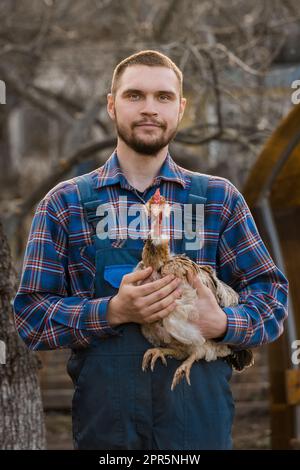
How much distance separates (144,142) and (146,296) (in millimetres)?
591

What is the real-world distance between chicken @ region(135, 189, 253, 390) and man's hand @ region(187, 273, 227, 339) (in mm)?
19

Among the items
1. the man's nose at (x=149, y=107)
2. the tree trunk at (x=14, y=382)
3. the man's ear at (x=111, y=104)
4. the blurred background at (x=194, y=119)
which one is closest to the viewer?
the man's nose at (x=149, y=107)

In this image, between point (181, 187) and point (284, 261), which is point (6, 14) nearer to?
point (284, 261)

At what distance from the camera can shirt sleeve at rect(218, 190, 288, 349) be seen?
274 cm

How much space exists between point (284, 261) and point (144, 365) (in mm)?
3688

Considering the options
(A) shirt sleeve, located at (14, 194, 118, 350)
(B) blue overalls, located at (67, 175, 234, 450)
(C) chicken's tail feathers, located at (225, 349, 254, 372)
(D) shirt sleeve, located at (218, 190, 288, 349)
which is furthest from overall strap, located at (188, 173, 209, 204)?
(C) chicken's tail feathers, located at (225, 349, 254, 372)

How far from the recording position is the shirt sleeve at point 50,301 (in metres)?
2.66

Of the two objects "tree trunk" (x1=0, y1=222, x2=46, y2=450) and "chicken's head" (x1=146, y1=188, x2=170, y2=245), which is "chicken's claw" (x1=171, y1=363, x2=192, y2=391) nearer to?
"chicken's head" (x1=146, y1=188, x2=170, y2=245)

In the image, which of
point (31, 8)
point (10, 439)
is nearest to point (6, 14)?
point (31, 8)

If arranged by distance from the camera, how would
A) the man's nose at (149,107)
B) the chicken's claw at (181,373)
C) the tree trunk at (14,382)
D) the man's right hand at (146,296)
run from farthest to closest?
1. the tree trunk at (14,382)
2. the man's nose at (149,107)
3. the chicken's claw at (181,373)
4. the man's right hand at (146,296)

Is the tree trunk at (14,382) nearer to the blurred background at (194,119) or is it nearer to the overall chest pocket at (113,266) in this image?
the blurred background at (194,119)

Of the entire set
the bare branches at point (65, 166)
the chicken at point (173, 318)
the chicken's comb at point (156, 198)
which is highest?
the bare branches at point (65, 166)

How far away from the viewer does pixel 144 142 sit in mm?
2779

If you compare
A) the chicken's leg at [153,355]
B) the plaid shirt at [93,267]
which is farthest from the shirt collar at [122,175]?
the chicken's leg at [153,355]
